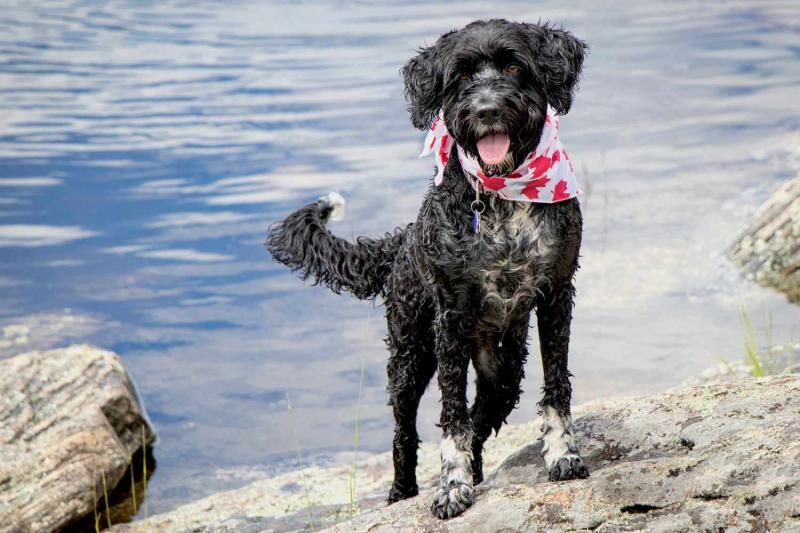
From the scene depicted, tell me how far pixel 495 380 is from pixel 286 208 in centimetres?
869

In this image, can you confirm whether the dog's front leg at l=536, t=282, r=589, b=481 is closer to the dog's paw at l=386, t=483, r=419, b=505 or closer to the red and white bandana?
the red and white bandana

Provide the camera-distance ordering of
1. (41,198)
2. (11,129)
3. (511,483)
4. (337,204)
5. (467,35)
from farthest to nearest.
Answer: (11,129) → (41,198) → (337,204) → (511,483) → (467,35)

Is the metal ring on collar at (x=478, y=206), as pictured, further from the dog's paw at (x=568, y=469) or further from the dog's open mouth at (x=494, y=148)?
the dog's paw at (x=568, y=469)

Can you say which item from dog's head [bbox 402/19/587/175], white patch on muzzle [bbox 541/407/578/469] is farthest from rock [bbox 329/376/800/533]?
dog's head [bbox 402/19/587/175]

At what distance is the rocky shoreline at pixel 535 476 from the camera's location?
13.0 feet

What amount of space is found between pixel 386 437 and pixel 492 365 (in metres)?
3.79

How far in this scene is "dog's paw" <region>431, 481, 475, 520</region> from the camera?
4.41 meters

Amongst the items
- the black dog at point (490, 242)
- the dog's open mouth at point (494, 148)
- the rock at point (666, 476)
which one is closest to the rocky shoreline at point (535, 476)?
the rock at point (666, 476)

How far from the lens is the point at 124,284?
39.7 feet

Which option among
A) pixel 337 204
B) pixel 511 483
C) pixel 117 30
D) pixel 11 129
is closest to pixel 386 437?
pixel 337 204

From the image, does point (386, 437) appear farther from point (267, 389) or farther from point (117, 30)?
point (117, 30)

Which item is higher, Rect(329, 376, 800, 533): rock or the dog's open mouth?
the dog's open mouth

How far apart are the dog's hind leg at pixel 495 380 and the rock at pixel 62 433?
2.93 metres

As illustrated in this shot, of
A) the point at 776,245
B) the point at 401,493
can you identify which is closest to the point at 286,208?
the point at 776,245
